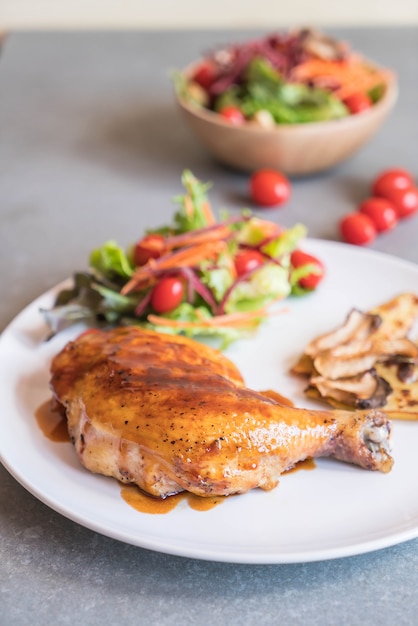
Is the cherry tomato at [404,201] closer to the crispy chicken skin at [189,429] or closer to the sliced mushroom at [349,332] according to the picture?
the sliced mushroom at [349,332]

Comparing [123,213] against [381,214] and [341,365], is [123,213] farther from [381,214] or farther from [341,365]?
[341,365]

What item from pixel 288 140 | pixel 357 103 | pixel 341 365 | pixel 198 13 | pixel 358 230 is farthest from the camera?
pixel 198 13

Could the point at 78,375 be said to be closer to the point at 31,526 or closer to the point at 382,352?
the point at 31,526

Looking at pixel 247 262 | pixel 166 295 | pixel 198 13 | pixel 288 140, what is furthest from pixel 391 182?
pixel 198 13

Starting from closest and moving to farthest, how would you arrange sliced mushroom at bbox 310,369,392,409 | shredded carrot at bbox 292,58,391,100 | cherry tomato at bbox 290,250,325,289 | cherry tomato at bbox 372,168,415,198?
sliced mushroom at bbox 310,369,392,409
cherry tomato at bbox 290,250,325,289
cherry tomato at bbox 372,168,415,198
shredded carrot at bbox 292,58,391,100

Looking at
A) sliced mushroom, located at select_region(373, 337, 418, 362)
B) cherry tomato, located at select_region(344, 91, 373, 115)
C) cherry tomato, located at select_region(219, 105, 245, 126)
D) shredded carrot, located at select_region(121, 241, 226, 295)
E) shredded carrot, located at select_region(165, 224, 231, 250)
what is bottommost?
sliced mushroom, located at select_region(373, 337, 418, 362)

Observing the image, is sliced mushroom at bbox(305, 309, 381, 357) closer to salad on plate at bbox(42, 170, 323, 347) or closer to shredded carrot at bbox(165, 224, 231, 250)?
salad on plate at bbox(42, 170, 323, 347)

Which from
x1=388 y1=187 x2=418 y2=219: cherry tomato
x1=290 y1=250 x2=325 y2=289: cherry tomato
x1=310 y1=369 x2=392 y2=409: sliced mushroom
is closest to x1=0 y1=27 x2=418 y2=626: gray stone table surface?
x1=388 y1=187 x2=418 y2=219: cherry tomato
